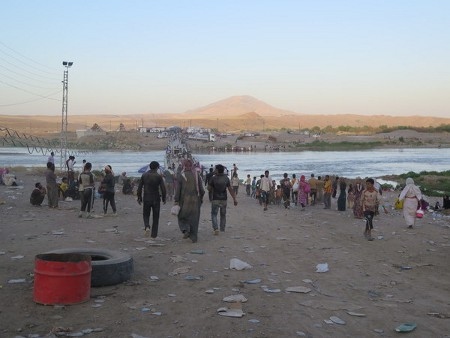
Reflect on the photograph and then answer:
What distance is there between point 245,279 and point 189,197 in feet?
9.98

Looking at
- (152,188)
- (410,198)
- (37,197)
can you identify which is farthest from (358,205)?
(37,197)

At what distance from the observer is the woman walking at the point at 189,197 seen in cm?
988

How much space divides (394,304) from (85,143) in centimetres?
11990

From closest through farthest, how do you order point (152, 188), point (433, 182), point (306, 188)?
point (152, 188), point (306, 188), point (433, 182)

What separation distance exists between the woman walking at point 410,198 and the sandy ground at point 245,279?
0.40m

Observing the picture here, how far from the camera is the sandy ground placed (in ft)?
17.1

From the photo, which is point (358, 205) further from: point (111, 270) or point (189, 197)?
point (111, 270)

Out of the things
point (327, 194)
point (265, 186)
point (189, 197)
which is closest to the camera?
point (189, 197)

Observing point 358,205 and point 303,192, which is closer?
point 358,205

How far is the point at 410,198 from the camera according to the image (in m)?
13.2

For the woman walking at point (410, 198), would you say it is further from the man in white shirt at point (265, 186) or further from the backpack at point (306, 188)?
the man in white shirt at point (265, 186)

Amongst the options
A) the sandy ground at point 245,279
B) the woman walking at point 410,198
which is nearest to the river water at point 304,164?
the woman walking at point 410,198

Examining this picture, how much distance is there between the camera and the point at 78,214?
1386cm

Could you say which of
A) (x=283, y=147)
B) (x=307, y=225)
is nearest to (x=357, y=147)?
(x=283, y=147)
